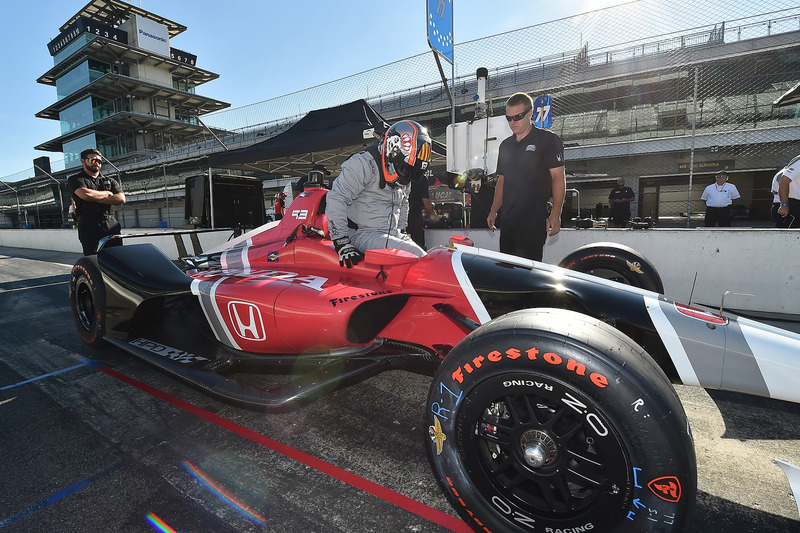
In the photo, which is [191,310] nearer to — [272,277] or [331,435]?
[272,277]

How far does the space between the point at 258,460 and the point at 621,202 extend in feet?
36.0

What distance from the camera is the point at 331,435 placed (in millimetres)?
2086

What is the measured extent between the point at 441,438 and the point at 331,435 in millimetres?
899

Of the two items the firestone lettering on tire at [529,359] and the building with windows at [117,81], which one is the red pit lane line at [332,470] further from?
the building with windows at [117,81]

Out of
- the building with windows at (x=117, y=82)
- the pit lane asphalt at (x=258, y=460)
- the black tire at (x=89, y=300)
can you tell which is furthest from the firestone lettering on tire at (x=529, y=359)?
the building with windows at (x=117, y=82)

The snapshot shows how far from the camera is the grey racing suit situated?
2.62 m

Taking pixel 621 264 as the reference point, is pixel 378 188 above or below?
above

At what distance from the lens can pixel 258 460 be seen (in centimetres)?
189

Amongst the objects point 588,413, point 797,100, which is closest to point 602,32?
point 797,100

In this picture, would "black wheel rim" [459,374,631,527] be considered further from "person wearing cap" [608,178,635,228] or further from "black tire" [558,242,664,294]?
"person wearing cap" [608,178,635,228]

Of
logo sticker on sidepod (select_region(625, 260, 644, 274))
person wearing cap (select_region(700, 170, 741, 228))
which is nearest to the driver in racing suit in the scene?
logo sticker on sidepod (select_region(625, 260, 644, 274))

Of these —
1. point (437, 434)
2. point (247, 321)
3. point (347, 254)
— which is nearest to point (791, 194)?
point (347, 254)

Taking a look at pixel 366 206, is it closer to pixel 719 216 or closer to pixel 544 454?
pixel 544 454

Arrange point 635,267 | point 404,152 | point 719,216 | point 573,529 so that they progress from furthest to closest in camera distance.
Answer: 1. point 719,216
2. point 404,152
3. point 635,267
4. point 573,529
